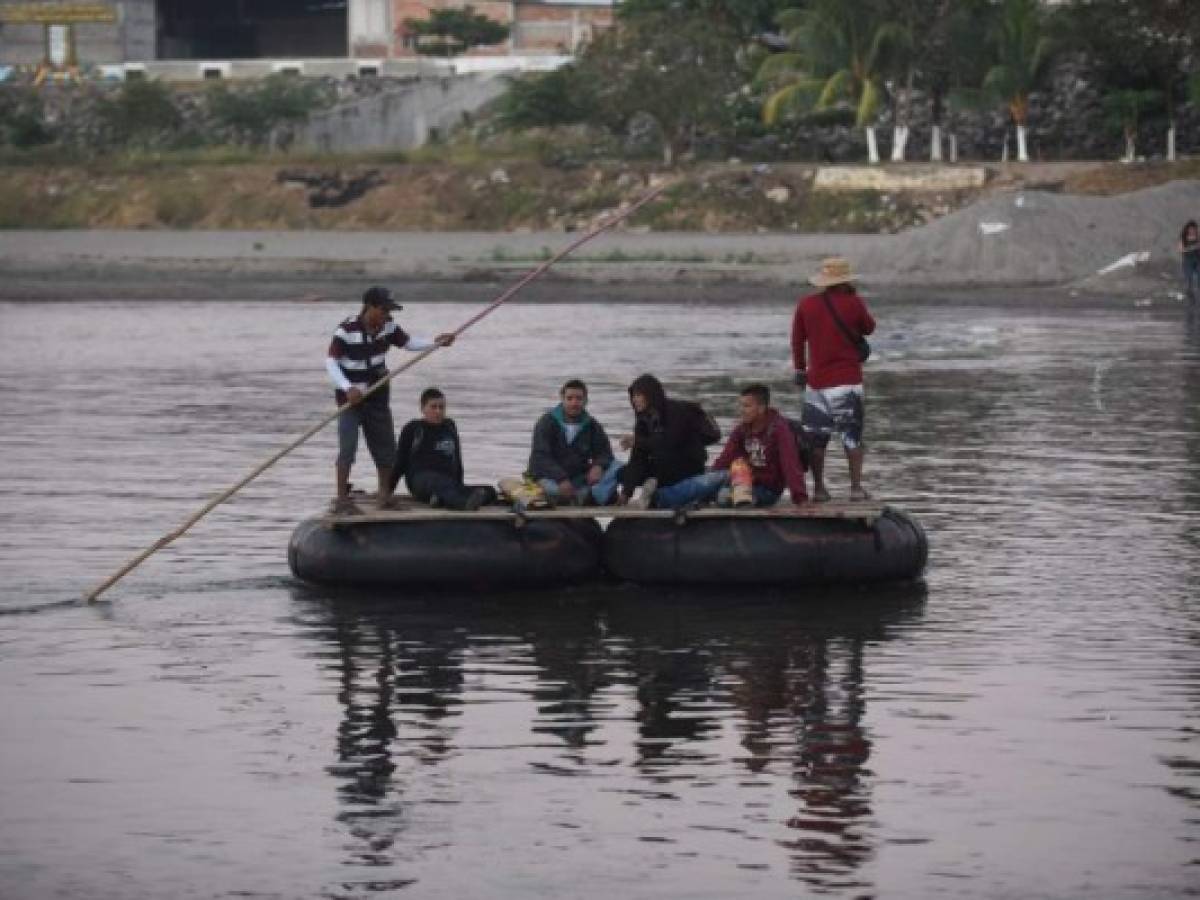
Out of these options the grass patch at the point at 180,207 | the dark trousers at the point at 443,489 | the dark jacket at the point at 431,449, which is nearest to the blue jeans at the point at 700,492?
the dark trousers at the point at 443,489

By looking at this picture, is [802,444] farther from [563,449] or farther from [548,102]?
[548,102]

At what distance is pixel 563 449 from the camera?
18.5m

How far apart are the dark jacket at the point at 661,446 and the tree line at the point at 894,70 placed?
47140 millimetres

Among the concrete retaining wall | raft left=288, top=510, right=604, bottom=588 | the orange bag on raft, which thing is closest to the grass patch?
the concrete retaining wall

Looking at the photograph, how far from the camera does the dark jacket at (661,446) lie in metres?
18.1

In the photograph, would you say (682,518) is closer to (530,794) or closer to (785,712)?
(785,712)

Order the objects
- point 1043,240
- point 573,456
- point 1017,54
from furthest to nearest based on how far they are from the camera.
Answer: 1. point 1017,54
2. point 1043,240
3. point 573,456

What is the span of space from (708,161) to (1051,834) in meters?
62.3

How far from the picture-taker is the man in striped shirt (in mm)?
18828

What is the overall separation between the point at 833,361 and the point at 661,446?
1461 mm

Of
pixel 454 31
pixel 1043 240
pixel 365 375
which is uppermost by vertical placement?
pixel 454 31

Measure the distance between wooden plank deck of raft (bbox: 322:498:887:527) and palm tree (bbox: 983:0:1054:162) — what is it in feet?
172

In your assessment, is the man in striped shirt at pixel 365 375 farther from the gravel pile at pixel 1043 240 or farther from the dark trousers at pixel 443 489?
the gravel pile at pixel 1043 240

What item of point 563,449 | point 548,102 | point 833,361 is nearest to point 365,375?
point 563,449
